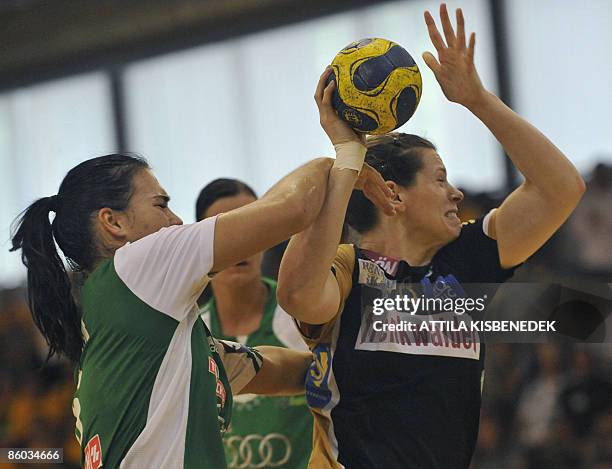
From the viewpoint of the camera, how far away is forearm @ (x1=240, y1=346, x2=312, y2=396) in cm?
300

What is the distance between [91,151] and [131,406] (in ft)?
22.3

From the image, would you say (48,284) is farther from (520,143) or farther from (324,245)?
(520,143)

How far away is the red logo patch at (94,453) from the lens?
2.46 meters

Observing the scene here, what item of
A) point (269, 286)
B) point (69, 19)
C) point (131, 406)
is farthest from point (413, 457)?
point (69, 19)

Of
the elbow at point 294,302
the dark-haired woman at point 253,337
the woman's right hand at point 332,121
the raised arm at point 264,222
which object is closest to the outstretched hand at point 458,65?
the woman's right hand at point 332,121

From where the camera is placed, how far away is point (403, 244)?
9.47ft

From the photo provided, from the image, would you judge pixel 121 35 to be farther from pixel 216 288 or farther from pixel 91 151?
pixel 216 288

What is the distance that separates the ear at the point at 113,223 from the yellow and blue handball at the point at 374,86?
0.65 meters

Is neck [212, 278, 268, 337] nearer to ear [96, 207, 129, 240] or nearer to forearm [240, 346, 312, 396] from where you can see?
forearm [240, 346, 312, 396]

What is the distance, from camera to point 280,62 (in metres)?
8.38

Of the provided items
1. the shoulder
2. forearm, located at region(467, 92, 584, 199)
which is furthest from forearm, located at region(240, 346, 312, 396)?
forearm, located at region(467, 92, 584, 199)

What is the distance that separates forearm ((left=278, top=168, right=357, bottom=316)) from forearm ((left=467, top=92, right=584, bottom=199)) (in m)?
0.41

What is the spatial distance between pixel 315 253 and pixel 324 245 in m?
0.03

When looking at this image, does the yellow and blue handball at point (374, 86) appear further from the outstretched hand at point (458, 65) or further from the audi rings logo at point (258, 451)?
the audi rings logo at point (258, 451)
